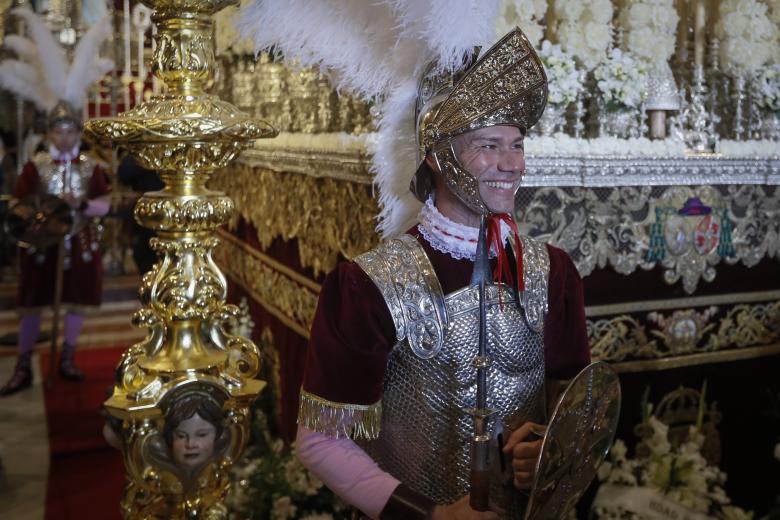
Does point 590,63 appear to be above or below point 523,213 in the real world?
above

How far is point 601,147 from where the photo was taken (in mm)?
2979

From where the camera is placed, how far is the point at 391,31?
220 centimetres

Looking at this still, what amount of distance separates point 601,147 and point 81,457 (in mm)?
3357

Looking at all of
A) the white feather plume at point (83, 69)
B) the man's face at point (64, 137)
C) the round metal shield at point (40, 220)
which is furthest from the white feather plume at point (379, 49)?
the white feather plume at point (83, 69)

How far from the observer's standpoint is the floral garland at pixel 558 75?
9.45ft

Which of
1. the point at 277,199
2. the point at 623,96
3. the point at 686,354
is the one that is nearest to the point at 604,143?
the point at 623,96

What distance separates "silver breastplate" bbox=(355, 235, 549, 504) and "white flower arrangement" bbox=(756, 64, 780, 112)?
2049 mm

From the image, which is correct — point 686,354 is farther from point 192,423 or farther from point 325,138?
point 192,423

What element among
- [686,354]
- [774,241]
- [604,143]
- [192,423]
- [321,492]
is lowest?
[321,492]

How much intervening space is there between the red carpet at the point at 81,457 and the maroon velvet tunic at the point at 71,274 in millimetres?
604

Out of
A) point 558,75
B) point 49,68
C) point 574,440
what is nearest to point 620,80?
point 558,75

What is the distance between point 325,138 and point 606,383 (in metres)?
1.91

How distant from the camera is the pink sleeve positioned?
1.75m

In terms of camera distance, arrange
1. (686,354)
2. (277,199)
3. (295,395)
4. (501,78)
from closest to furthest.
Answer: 1. (501,78)
2. (686,354)
3. (295,395)
4. (277,199)
